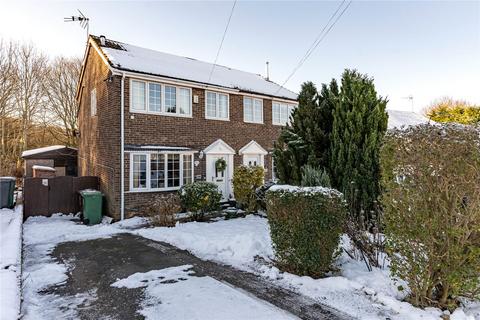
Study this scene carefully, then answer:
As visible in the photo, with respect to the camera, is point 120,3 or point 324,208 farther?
point 120,3

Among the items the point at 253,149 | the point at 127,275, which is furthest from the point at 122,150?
the point at 253,149

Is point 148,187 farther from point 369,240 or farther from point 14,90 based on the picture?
point 14,90

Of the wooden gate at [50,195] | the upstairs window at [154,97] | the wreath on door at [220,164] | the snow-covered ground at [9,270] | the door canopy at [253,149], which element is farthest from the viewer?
the door canopy at [253,149]

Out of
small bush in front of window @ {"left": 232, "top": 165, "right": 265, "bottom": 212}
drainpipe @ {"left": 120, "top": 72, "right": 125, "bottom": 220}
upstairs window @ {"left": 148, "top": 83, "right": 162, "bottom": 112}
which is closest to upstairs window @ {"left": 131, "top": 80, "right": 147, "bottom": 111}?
upstairs window @ {"left": 148, "top": 83, "right": 162, "bottom": 112}

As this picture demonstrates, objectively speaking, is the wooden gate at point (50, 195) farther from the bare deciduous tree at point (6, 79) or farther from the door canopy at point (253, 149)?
the bare deciduous tree at point (6, 79)

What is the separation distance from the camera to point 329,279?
5090mm

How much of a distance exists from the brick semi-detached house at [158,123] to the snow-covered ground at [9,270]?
12.6 ft

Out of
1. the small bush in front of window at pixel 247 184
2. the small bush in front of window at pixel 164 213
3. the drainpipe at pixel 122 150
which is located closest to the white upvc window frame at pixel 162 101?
the drainpipe at pixel 122 150

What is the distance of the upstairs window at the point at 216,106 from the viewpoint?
1470 centimetres

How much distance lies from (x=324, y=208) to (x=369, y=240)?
148 cm

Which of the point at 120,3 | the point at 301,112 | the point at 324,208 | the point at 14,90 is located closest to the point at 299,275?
the point at 324,208

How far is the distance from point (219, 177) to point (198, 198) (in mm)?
3857

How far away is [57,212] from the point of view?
11891 mm

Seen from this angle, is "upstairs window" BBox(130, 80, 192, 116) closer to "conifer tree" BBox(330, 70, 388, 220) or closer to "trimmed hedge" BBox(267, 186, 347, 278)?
"conifer tree" BBox(330, 70, 388, 220)
